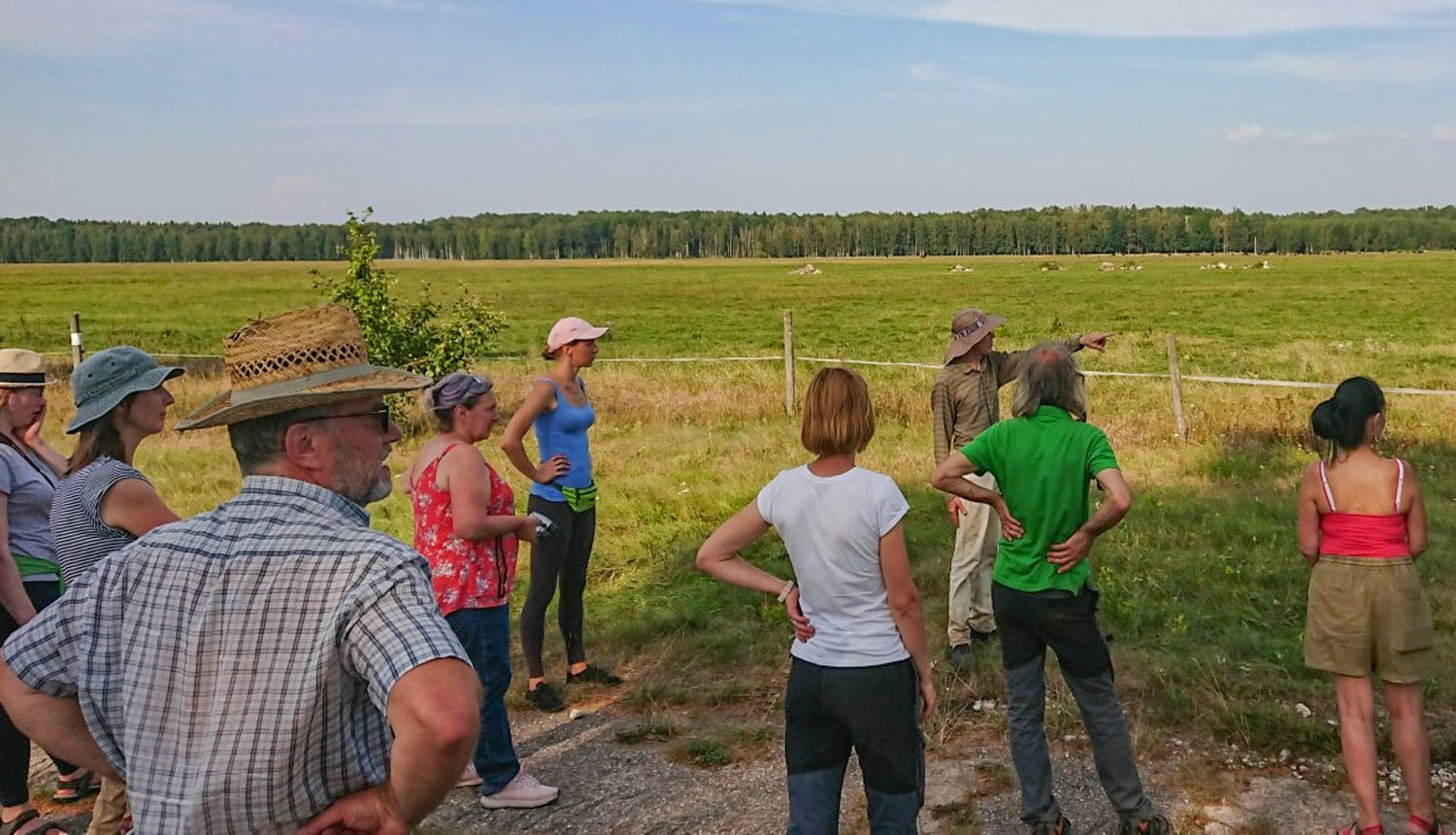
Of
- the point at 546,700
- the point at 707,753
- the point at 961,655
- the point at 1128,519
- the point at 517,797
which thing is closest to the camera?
the point at 517,797

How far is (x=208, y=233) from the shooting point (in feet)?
548

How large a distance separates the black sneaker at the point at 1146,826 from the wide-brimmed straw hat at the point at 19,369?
4476 millimetres

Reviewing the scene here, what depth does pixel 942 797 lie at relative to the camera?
4.69m

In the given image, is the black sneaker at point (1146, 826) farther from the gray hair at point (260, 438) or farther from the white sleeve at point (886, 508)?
the gray hair at point (260, 438)

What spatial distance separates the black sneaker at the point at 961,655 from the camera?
5.98 m

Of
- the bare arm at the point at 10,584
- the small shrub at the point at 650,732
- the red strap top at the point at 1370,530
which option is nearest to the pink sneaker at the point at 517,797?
the small shrub at the point at 650,732

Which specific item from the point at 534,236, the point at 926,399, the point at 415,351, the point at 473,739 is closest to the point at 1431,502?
the point at 926,399

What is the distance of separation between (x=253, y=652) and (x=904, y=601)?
2.01 m

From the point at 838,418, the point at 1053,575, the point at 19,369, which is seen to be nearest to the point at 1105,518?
the point at 1053,575

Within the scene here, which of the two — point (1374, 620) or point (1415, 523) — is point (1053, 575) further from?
point (1415, 523)

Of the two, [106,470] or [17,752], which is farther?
[17,752]

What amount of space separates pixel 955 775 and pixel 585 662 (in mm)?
2257

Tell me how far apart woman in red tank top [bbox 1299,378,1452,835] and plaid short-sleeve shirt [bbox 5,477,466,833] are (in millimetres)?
3446

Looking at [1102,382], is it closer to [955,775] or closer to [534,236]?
[955,775]
